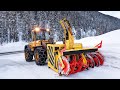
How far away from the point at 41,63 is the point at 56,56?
1185 mm

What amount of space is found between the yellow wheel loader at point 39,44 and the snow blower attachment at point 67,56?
0.55 meters

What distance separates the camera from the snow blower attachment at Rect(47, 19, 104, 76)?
5.90m

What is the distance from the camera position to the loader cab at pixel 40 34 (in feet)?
26.3

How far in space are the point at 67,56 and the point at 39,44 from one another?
190cm

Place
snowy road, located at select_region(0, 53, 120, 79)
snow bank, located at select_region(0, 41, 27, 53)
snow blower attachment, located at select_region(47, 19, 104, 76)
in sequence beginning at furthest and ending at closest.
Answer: snow bank, located at select_region(0, 41, 27, 53), snowy road, located at select_region(0, 53, 120, 79), snow blower attachment, located at select_region(47, 19, 104, 76)

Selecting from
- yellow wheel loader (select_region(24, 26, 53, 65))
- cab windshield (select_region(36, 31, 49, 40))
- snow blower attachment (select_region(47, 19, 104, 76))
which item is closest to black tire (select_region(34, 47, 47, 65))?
yellow wheel loader (select_region(24, 26, 53, 65))

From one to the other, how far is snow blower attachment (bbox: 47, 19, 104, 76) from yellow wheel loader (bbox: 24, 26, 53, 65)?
0.55 m

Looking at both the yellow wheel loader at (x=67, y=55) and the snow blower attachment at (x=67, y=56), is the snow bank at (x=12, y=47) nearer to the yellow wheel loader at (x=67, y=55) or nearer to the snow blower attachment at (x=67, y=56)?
the yellow wheel loader at (x=67, y=55)

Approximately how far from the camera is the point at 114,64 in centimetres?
754

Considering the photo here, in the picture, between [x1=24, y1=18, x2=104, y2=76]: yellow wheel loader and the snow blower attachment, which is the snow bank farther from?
the snow blower attachment

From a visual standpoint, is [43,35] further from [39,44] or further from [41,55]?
[41,55]

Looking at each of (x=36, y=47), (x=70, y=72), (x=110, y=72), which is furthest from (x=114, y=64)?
(x=36, y=47)
